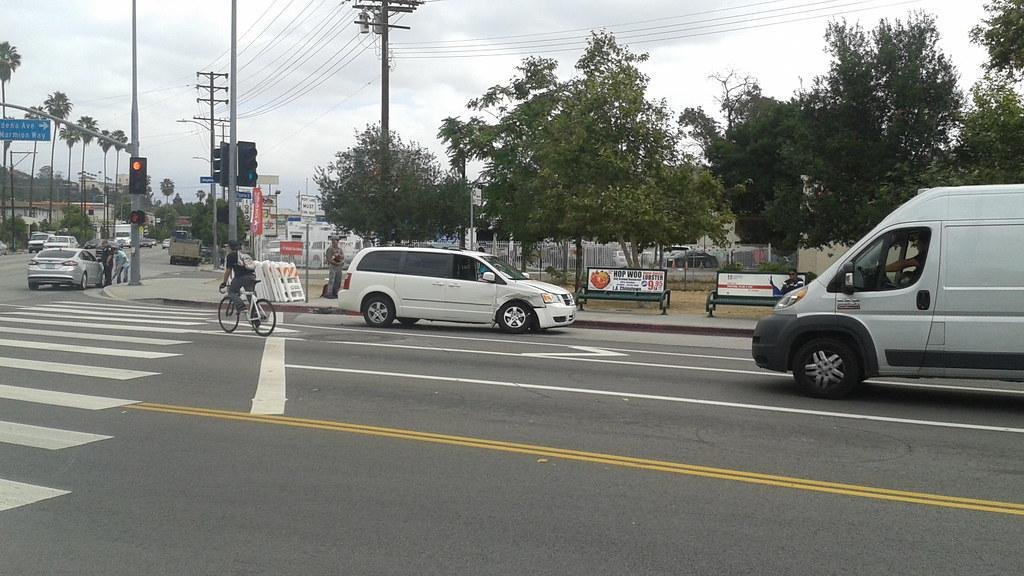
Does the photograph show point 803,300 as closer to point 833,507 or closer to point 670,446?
point 670,446

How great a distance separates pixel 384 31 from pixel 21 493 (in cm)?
3191

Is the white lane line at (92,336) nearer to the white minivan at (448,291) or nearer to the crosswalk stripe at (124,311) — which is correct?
the crosswalk stripe at (124,311)

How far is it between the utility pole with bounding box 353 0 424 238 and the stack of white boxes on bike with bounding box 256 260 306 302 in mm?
8954

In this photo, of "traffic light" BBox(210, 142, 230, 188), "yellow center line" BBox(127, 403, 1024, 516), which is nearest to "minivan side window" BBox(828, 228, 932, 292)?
"yellow center line" BBox(127, 403, 1024, 516)

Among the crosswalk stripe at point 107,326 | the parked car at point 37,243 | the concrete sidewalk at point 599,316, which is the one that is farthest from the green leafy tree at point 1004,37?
the parked car at point 37,243

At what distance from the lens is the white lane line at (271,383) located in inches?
379

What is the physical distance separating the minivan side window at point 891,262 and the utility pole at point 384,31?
25388 mm

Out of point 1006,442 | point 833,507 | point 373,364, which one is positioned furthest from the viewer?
point 373,364

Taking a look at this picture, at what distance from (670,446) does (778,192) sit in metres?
21.5

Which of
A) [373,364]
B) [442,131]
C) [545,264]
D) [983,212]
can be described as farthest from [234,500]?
[545,264]

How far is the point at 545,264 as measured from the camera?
1783 inches

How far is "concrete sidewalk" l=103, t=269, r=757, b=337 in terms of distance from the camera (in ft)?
67.3

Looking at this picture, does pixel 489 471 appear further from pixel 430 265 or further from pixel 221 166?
pixel 221 166

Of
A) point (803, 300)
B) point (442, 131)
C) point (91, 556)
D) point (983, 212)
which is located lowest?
point (91, 556)
